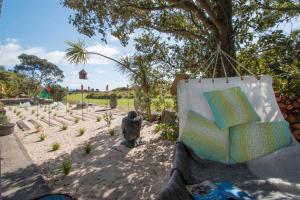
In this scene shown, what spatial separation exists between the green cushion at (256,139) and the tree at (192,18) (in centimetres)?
149

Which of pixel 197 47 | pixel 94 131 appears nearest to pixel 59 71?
pixel 94 131

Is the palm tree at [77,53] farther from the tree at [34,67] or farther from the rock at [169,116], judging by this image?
the tree at [34,67]

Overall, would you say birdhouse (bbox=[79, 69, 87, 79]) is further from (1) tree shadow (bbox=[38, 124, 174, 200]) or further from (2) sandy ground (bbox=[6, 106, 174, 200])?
(1) tree shadow (bbox=[38, 124, 174, 200])

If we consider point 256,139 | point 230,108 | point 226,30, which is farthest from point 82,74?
point 256,139

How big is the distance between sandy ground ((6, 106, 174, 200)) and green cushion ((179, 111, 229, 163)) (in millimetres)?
598

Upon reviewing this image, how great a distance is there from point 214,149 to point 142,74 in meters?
4.40

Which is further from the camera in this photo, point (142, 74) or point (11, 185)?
point (142, 74)

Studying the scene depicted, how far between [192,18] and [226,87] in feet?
7.68

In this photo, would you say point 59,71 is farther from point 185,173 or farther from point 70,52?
point 185,173

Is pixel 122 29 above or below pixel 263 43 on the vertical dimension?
above

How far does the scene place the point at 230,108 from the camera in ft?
7.99

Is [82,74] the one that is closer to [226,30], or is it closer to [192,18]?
[192,18]

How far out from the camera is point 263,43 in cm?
389

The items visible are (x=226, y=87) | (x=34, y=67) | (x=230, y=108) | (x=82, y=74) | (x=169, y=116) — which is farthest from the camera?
(x=34, y=67)
